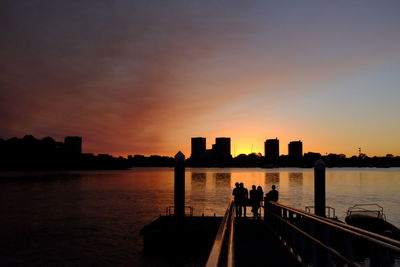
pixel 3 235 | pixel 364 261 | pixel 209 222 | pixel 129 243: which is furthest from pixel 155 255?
pixel 3 235

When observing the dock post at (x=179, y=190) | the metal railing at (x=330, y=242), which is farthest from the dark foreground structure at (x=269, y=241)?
the dock post at (x=179, y=190)

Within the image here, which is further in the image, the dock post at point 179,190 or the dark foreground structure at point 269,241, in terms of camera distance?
the dock post at point 179,190

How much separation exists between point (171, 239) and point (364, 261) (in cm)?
1359

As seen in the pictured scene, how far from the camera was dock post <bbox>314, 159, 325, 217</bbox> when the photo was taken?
59.9ft

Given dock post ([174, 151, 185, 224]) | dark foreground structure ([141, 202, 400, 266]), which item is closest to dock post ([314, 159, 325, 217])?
dark foreground structure ([141, 202, 400, 266])

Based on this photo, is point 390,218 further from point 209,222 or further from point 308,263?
point 308,263

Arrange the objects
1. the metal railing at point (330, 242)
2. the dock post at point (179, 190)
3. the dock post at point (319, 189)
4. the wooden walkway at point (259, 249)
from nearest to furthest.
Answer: the metal railing at point (330, 242), the wooden walkway at point (259, 249), the dock post at point (319, 189), the dock post at point (179, 190)

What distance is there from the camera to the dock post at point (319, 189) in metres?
18.3

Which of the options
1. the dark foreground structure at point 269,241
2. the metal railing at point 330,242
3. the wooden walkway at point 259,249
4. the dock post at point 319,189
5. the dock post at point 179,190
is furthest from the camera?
the dock post at point 179,190

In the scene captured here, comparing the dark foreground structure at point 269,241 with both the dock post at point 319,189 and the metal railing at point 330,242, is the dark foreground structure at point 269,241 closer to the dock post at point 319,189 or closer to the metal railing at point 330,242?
the metal railing at point 330,242

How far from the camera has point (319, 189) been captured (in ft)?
60.5

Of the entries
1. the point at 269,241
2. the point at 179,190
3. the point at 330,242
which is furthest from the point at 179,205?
the point at 330,242

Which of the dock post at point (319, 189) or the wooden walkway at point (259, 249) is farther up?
the dock post at point (319, 189)

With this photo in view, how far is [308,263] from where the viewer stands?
764 centimetres
